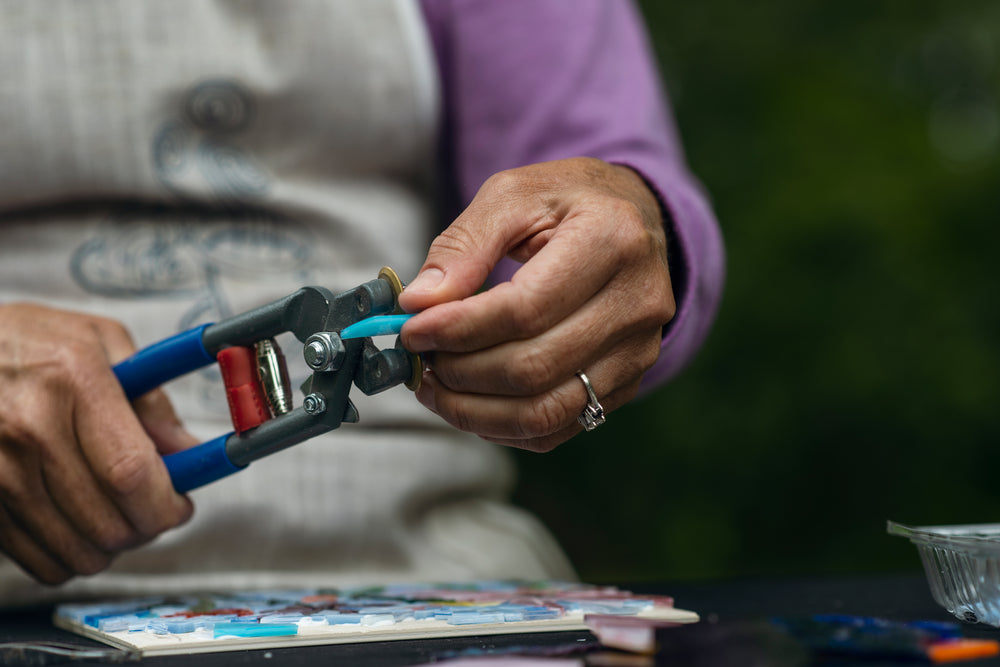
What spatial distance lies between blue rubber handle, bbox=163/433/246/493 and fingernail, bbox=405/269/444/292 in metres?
0.21

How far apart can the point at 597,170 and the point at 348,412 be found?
265mm

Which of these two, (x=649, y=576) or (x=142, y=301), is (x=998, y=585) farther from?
(x=649, y=576)

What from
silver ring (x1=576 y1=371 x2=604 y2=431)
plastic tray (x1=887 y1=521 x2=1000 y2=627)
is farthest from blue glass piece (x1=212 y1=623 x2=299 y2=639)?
plastic tray (x1=887 y1=521 x2=1000 y2=627)

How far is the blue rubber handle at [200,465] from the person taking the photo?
714mm

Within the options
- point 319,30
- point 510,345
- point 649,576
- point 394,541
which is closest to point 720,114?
point 649,576

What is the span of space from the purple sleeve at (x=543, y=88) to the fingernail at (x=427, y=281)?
404mm

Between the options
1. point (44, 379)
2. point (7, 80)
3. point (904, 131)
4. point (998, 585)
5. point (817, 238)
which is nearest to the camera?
point (998, 585)

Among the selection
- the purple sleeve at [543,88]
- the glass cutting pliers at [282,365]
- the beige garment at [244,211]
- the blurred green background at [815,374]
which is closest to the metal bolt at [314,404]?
the glass cutting pliers at [282,365]

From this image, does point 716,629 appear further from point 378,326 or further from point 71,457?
point 71,457

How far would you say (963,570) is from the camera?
0.63 meters

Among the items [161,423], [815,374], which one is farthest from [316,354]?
[815,374]

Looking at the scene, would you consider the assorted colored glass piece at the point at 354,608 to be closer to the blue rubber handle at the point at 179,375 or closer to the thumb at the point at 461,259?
the blue rubber handle at the point at 179,375

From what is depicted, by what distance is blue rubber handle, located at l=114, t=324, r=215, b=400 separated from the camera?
28.3 inches

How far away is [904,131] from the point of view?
2.19m
